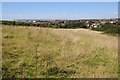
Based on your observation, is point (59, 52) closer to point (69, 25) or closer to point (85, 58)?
point (85, 58)

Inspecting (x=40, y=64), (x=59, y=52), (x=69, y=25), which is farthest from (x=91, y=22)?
(x=40, y=64)

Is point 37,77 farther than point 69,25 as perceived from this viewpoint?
No

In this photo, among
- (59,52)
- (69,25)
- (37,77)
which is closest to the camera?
(37,77)

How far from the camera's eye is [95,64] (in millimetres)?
8094

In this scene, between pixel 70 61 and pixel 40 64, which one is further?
pixel 70 61

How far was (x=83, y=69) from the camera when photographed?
7.25 m

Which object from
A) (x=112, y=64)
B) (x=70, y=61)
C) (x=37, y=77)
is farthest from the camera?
(x=112, y=64)

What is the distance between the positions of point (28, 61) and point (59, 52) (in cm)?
179

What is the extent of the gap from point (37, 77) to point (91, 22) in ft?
91.3

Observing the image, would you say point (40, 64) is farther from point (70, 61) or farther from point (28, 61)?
point (70, 61)

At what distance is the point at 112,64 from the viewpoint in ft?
27.5

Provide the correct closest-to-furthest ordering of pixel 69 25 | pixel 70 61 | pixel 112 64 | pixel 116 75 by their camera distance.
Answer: pixel 116 75, pixel 70 61, pixel 112 64, pixel 69 25

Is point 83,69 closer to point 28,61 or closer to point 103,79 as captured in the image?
point 103,79

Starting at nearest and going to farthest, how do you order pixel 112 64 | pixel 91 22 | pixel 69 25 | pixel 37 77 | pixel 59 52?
pixel 37 77
pixel 112 64
pixel 59 52
pixel 69 25
pixel 91 22
